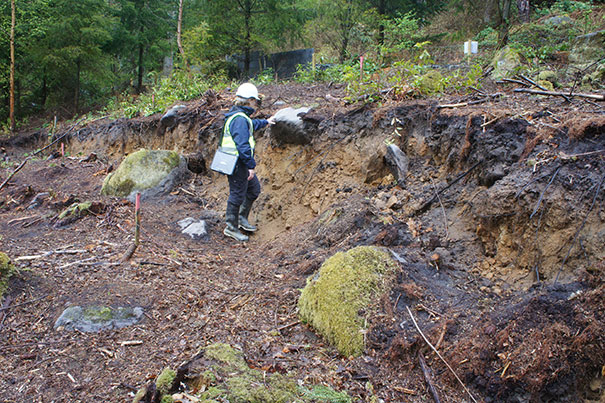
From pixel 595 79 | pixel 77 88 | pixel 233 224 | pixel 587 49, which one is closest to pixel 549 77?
pixel 595 79

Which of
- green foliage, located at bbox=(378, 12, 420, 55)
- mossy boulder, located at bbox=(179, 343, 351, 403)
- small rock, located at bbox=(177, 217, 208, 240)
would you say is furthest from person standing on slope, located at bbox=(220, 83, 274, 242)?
green foliage, located at bbox=(378, 12, 420, 55)

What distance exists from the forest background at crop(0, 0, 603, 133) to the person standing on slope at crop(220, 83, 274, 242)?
1.99 m

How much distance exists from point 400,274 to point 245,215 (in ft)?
13.1

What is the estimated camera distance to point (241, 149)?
6.06 meters

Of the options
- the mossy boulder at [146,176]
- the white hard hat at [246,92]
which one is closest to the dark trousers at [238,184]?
the white hard hat at [246,92]

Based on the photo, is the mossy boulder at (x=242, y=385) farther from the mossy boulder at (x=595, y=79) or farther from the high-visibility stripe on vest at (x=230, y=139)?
the mossy boulder at (x=595, y=79)

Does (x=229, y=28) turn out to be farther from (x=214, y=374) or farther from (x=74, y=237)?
(x=214, y=374)

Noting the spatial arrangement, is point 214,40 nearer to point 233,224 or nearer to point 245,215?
point 245,215

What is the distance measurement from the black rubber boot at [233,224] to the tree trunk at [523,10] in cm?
1182

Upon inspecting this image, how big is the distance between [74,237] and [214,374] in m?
4.14

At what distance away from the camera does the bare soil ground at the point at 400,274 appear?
2586 millimetres

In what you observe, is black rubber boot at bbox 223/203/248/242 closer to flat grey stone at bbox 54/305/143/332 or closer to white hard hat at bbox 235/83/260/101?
white hard hat at bbox 235/83/260/101

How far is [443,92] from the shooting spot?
6043mm

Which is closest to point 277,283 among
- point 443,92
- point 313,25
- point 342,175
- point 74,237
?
point 342,175
